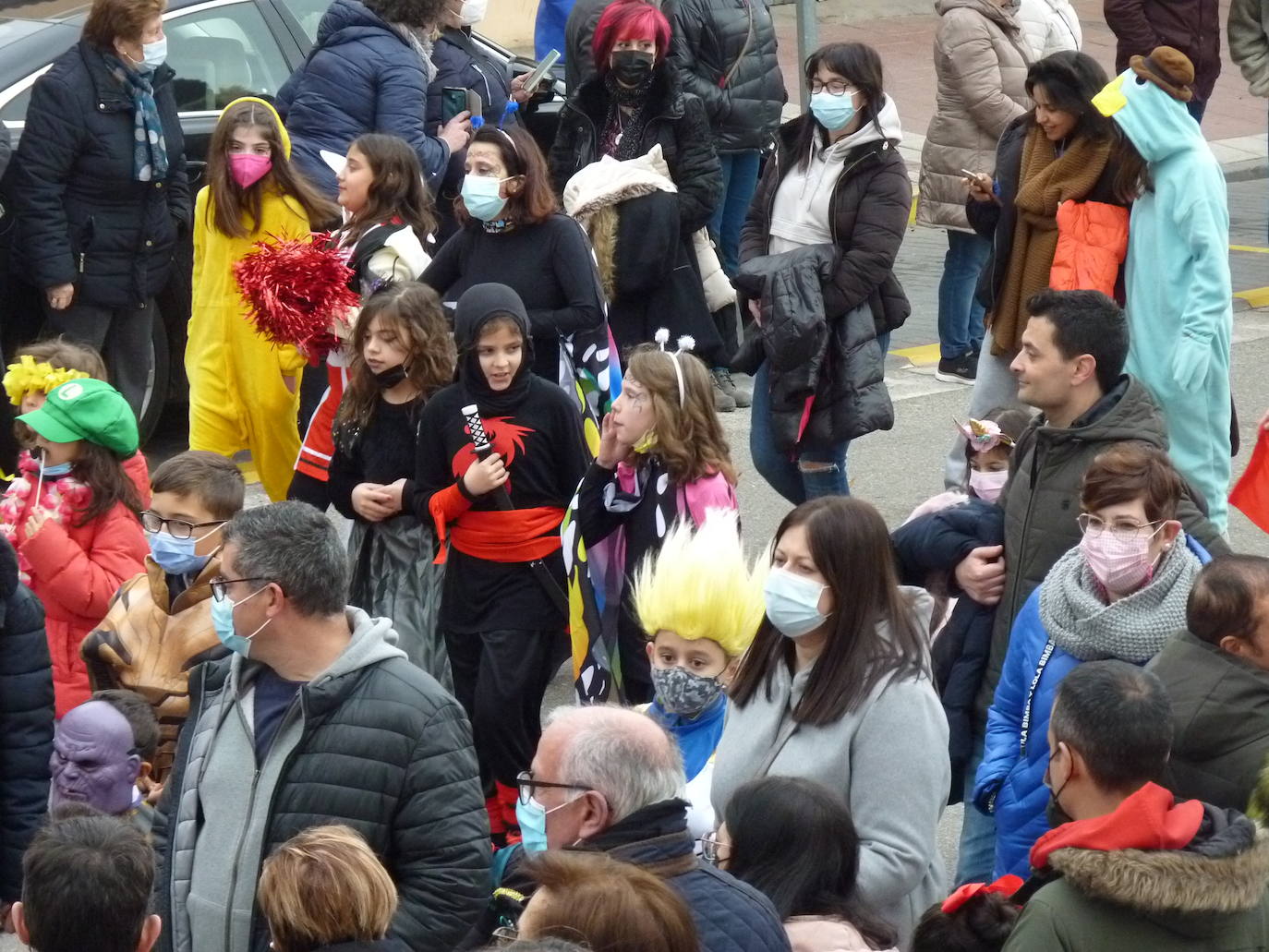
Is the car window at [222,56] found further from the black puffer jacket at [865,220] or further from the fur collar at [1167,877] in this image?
the fur collar at [1167,877]

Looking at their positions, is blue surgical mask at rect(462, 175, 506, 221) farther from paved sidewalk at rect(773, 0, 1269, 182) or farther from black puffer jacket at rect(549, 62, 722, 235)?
paved sidewalk at rect(773, 0, 1269, 182)

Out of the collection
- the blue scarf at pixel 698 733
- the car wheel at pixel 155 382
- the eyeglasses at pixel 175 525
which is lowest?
the car wheel at pixel 155 382

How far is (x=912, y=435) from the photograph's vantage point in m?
9.48

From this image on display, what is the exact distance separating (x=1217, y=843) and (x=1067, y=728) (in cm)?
39

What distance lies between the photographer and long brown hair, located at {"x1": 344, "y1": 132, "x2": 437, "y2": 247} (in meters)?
7.11

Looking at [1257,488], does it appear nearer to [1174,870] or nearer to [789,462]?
[789,462]

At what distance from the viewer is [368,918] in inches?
122

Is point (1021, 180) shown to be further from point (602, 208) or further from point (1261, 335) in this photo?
point (1261, 335)

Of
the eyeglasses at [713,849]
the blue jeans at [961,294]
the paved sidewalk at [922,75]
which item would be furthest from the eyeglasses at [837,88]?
the paved sidewalk at [922,75]

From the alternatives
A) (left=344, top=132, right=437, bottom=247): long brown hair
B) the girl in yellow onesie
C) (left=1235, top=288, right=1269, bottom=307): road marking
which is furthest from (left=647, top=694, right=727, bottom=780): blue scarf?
(left=1235, top=288, right=1269, bottom=307): road marking

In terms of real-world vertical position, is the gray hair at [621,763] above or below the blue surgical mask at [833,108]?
below

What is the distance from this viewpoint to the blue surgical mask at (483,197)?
21.8 feet

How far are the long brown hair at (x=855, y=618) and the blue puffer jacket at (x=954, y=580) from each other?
79cm

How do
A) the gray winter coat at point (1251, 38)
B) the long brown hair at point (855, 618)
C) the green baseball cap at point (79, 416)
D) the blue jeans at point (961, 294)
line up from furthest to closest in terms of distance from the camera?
the gray winter coat at point (1251, 38) → the blue jeans at point (961, 294) → the green baseball cap at point (79, 416) → the long brown hair at point (855, 618)
